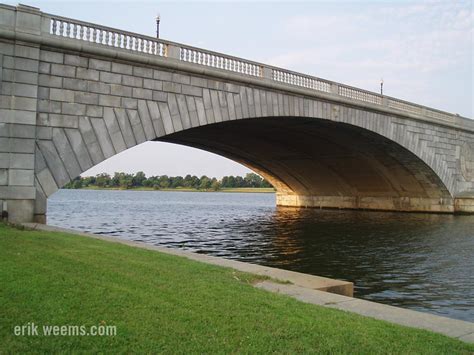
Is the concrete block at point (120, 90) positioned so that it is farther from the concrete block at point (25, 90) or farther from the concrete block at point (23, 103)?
the concrete block at point (23, 103)

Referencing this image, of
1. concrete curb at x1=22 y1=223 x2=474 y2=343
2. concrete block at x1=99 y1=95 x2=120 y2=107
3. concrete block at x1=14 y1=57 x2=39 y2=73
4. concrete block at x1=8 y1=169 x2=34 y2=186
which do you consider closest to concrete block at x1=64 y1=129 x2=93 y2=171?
concrete block at x1=99 y1=95 x2=120 y2=107

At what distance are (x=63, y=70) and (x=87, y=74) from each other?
0.90 metres

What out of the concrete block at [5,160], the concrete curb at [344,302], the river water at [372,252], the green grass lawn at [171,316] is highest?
the concrete block at [5,160]

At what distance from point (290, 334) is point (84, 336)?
7.25 feet

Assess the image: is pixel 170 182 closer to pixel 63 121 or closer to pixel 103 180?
pixel 103 180

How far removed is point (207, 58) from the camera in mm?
22078

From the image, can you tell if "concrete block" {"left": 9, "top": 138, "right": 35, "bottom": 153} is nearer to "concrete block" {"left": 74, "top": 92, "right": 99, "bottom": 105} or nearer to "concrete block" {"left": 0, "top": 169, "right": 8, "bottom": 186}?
"concrete block" {"left": 0, "top": 169, "right": 8, "bottom": 186}

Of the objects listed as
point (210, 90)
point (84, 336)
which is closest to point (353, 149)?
point (210, 90)

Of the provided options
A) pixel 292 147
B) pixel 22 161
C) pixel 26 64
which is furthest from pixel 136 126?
pixel 292 147

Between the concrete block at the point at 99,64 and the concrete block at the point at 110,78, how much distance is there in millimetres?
219

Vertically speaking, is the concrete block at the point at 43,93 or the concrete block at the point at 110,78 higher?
the concrete block at the point at 110,78

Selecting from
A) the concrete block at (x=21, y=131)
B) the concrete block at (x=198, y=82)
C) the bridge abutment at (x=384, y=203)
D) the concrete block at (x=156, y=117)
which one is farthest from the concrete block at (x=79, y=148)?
the bridge abutment at (x=384, y=203)

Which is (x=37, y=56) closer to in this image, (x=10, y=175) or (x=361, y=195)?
(x=10, y=175)

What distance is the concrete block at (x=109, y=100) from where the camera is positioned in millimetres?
18094
